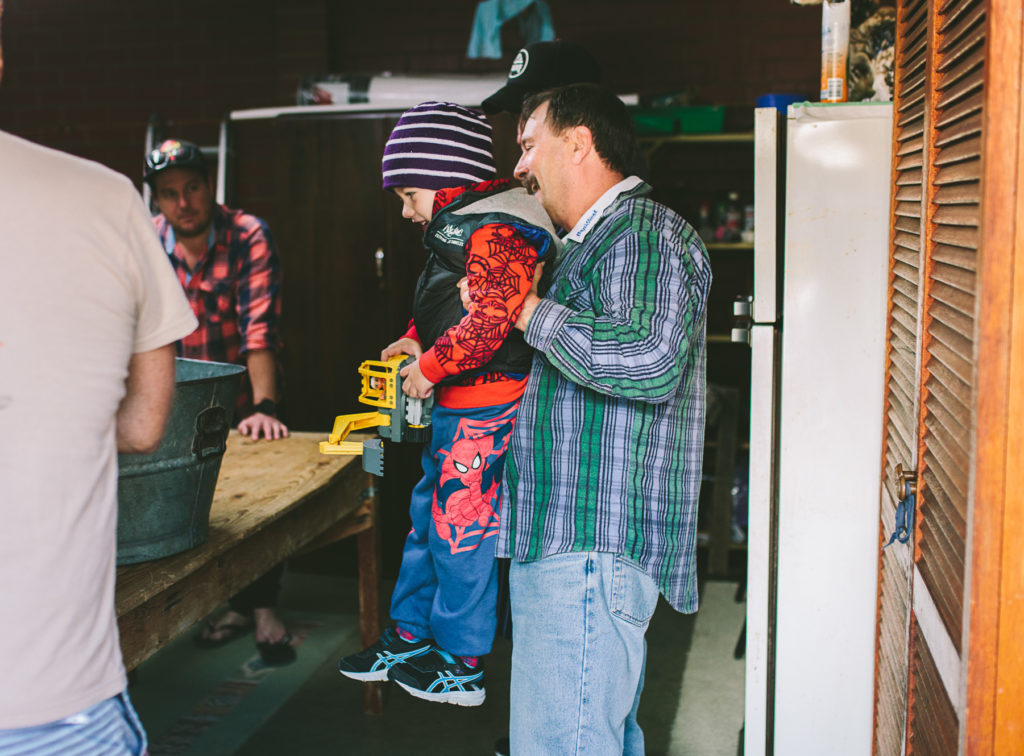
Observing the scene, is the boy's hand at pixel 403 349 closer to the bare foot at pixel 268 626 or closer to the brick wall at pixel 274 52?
the bare foot at pixel 268 626

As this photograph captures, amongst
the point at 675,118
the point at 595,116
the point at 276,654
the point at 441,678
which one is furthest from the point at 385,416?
the point at 675,118

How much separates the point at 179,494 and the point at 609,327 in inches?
36.1

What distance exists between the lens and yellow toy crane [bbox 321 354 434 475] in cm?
189

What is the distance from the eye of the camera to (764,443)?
Answer: 6.77ft

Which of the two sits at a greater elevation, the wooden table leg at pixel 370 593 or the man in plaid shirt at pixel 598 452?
the man in plaid shirt at pixel 598 452

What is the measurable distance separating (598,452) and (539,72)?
42.0 inches

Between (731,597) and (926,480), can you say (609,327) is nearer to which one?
(926,480)

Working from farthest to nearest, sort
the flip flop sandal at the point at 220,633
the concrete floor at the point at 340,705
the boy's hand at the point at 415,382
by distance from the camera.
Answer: the flip flop sandal at the point at 220,633, the concrete floor at the point at 340,705, the boy's hand at the point at 415,382

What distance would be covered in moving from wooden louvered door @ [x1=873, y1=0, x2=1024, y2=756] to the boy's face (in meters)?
0.88

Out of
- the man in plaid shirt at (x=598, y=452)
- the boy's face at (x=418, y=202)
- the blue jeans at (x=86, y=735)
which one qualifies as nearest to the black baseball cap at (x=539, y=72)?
the boy's face at (x=418, y=202)

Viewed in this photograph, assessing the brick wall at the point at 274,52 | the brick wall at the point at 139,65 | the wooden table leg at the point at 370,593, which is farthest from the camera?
the brick wall at the point at 139,65

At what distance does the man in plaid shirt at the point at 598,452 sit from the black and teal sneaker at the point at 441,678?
0.21 metres

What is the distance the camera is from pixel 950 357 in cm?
130

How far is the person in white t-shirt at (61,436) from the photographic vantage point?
1.07 metres
